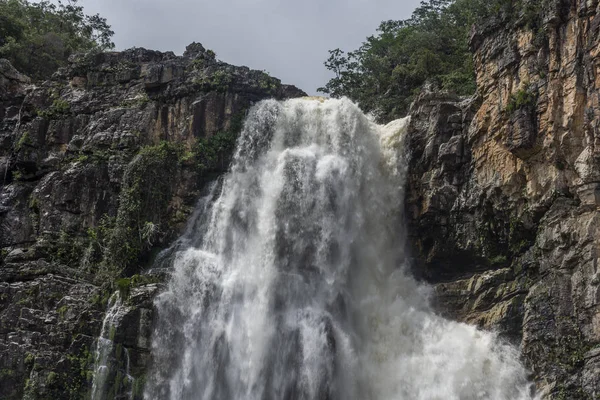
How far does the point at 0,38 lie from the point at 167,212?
1830 cm

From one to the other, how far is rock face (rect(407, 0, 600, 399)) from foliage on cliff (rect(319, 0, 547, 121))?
20.1 feet

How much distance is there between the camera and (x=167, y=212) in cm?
2980

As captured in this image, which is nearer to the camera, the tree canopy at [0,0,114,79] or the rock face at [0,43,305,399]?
the rock face at [0,43,305,399]

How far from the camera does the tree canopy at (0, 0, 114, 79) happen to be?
39.6 meters

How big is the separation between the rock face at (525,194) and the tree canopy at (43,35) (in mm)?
23582

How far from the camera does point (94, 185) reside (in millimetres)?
30266

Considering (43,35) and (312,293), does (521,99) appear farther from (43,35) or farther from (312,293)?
(43,35)

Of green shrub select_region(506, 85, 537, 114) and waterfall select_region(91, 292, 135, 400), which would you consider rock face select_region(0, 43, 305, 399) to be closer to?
waterfall select_region(91, 292, 135, 400)

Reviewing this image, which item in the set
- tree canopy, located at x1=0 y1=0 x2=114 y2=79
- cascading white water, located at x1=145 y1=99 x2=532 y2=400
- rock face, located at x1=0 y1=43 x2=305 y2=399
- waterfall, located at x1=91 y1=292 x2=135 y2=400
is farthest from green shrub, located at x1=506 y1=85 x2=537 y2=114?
tree canopy, located at x1=0 y1=0 x2=114 y2=79

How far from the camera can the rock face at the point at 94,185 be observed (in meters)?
24.6

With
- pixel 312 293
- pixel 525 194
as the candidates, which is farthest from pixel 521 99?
pixel 312 293

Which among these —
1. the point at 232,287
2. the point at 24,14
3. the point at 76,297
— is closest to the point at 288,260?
the point at 232,287

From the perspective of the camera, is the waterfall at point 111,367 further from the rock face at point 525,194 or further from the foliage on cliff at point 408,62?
the foliage on cliff at point 408,62

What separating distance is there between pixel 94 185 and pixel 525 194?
18339mm
